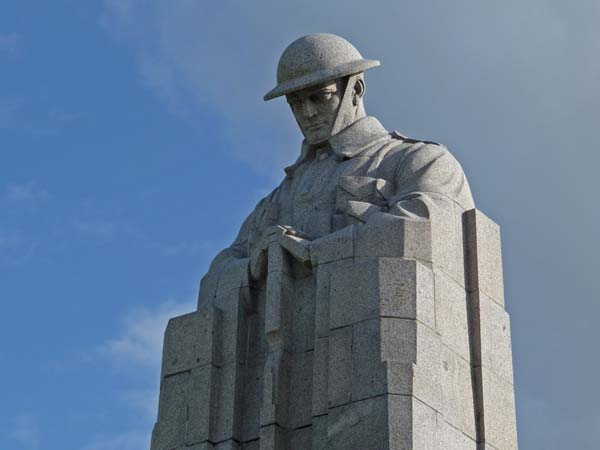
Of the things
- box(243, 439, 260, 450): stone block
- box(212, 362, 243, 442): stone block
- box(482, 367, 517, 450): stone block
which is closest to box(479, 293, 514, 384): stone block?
box(482, 367, 517, 450): stone block

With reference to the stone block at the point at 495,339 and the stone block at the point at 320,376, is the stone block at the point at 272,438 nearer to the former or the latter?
the stone block at the point at 320,376

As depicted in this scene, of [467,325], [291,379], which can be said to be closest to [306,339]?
[291,379]

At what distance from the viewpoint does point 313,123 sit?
83.6 ft

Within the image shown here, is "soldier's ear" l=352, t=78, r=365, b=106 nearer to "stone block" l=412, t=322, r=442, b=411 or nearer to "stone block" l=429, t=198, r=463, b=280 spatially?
"stone block" l=429, t=198, r=463, b=280

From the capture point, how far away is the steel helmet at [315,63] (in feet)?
82.7

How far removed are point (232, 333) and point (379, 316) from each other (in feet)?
8.24

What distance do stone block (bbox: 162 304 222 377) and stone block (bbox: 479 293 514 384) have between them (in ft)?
11.0

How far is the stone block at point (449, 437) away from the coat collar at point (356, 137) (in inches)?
168

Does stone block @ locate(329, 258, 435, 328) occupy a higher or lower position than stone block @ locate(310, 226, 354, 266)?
lower

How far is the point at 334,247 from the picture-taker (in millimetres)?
23688

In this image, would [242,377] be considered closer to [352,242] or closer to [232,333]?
[232,333]

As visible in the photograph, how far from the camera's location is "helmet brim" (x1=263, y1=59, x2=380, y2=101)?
25.2 m

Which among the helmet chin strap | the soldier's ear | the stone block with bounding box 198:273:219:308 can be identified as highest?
the soldier's ear

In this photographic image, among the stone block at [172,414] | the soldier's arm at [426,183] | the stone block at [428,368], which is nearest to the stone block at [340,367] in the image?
the stone block at [428,368]
